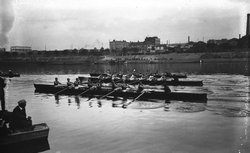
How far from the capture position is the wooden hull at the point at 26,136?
36.0 ft

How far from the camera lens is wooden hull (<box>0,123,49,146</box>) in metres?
11.0

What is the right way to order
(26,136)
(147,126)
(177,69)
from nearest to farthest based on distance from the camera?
(26,136) → (147,126) → (177,69)

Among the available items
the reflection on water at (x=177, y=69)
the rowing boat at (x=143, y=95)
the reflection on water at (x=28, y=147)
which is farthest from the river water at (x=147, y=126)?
the reflection on water at (x=177, y=69)

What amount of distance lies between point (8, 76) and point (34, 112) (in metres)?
38.1

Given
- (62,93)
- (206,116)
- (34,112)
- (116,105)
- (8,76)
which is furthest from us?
(8,76)

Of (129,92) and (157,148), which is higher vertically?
(129,92)

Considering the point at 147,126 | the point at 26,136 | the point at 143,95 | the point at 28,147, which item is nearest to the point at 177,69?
the point at 143,95

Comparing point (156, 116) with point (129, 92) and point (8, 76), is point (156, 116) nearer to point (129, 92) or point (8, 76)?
point (129, 92)

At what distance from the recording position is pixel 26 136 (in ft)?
37.7

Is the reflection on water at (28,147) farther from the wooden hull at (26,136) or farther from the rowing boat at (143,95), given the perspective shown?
the rowing boat at (143,95)

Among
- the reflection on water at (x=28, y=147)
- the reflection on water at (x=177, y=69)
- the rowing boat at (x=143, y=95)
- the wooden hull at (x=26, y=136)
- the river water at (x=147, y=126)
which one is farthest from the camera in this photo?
the reflection on water at (x=177, y=69)

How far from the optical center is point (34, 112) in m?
19.8

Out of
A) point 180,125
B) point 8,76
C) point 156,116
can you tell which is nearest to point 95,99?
point 156,116

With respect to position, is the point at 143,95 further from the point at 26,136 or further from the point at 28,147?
the point at 26,136
